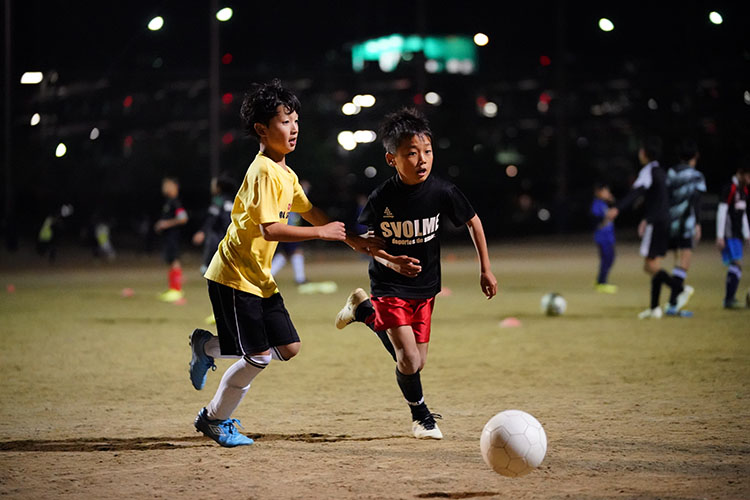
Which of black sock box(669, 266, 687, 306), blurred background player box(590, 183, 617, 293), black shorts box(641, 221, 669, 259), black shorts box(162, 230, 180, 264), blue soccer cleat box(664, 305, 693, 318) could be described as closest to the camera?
black shorts box(641, 221, 669, 259)

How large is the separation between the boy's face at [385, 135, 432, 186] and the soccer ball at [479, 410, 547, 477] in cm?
184

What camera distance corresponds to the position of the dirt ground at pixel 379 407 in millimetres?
5082

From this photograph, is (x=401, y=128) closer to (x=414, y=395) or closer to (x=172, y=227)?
(x=414, y=395)

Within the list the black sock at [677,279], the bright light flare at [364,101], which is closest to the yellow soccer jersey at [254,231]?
the black sock at [677,279]

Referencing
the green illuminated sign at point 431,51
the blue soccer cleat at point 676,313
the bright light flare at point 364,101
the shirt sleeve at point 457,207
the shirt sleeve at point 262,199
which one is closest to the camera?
the shirt sleeve at point 262,199

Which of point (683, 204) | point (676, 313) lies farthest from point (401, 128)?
point (676, 313)

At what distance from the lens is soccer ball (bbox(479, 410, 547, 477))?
5078 mm

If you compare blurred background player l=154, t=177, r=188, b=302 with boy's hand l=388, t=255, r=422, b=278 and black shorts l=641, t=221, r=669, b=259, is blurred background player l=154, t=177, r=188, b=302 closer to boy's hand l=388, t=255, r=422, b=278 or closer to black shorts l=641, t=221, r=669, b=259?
black shorts l=641, t=221, r=669, b=259

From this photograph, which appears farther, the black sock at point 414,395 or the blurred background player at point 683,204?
the blurred background player at point 683,204

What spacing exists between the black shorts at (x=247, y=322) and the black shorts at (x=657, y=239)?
25.4 ft

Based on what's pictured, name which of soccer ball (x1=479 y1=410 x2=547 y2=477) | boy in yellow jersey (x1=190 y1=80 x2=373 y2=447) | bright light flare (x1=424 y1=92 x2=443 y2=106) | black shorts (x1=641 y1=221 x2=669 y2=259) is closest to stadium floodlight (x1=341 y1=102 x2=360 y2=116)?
bright light flare (x1=424 y1=92 x2=443 y2=106)

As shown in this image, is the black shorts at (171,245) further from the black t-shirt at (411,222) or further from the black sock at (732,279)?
the black t-shirt at (411,222)

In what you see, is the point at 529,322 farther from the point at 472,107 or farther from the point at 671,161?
the point at 472,107

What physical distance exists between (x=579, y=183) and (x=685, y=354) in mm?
52789
